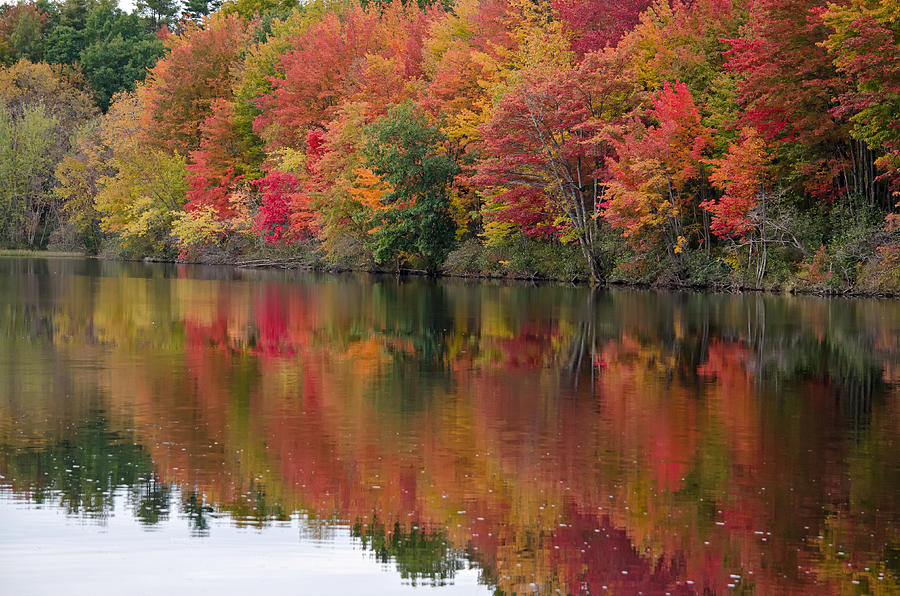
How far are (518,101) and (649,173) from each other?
222 inches

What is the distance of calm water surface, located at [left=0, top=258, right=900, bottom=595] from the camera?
7113mm

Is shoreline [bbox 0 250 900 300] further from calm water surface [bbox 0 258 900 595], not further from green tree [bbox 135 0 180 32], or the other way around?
green tree [bbox 135 0 180 32]

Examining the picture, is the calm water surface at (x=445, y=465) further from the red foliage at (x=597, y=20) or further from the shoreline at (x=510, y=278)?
the red foliage at (x=597, y=20)

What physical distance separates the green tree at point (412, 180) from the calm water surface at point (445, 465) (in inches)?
1119

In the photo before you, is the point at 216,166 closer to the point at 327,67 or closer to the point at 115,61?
the point at 327,67

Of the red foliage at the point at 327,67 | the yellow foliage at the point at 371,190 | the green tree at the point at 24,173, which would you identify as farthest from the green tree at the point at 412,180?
the green tree at the point at 24,173

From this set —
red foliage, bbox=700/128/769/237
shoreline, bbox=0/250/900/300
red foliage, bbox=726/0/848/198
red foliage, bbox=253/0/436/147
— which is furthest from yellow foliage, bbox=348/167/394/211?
red foliage, bbox=726/0/848/198

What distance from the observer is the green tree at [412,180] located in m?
48.9

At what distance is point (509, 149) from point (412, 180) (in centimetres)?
725

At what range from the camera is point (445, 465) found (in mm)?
9766

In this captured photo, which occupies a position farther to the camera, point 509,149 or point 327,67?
point 327,67

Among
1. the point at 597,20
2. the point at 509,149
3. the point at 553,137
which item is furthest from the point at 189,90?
the point at 553,137

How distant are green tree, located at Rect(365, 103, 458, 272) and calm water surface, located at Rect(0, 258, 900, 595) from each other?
2843 centimetres

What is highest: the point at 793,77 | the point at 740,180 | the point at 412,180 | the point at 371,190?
the point at 793,77
